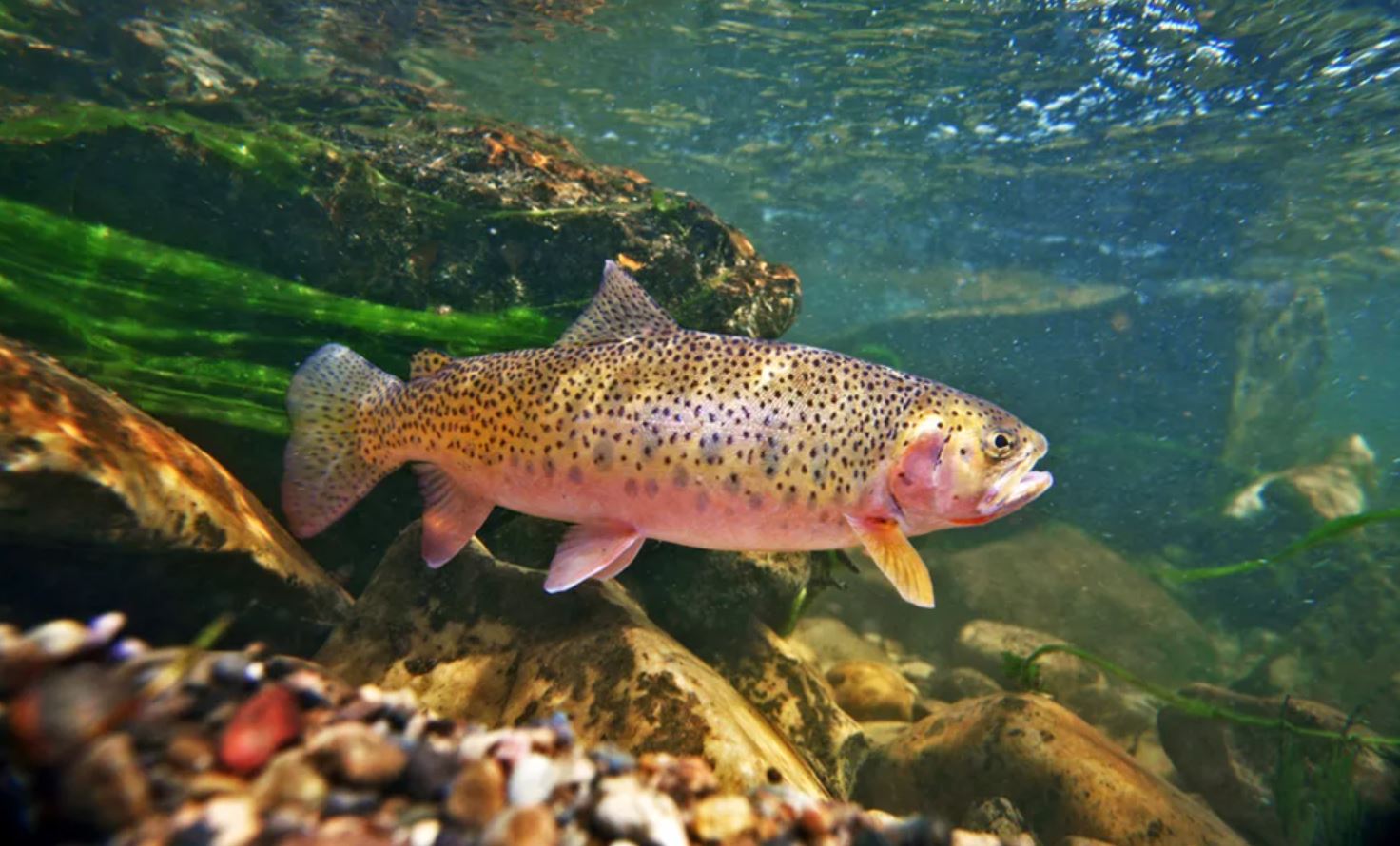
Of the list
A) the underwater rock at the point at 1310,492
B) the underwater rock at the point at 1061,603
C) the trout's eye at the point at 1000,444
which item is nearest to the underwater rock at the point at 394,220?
the trout's eye at the point at 1000,444

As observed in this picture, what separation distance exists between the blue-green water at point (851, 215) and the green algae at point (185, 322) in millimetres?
24

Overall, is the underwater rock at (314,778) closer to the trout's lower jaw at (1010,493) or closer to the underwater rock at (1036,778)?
the trout's lower jaw at (1010,493)

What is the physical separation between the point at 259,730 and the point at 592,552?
6.37ft

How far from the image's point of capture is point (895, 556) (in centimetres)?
308

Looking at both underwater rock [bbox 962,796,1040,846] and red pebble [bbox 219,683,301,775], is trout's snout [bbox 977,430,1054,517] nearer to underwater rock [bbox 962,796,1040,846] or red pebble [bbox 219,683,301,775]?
underwater rock [bbox 962,796,1040,846]

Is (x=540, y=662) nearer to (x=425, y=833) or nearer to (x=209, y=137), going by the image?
(x=425, y=833)

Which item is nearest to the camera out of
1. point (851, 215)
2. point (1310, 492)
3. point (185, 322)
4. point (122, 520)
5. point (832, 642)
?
point (122, 520)

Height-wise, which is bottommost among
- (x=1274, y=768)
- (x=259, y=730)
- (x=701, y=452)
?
(x=1274, y=768)

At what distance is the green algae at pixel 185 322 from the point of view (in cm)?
413

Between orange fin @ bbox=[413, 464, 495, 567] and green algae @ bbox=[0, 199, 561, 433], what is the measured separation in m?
1.58

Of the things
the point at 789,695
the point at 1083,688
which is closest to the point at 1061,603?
the point at 1083,688

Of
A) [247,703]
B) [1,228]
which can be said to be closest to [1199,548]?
[247,703]

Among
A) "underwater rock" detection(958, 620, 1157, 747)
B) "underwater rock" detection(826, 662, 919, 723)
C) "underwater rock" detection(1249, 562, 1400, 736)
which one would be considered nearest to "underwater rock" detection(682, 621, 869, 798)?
"underwater rock" detection(826, 662, 919, 723)

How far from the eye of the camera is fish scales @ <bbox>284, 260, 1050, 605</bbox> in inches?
124
